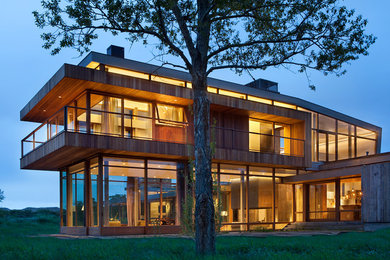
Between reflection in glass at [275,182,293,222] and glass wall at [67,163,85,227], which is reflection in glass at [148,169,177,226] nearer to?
glass wall at [67,163,85,227]

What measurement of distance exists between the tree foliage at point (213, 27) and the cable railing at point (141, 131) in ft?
18.4

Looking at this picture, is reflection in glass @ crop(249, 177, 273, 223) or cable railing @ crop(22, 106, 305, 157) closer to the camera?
cable railing @ crop(22, 106, 305, 157)

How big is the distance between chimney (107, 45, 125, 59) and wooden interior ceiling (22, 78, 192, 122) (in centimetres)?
245

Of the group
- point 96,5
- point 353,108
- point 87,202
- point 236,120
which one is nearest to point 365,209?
point 236,120

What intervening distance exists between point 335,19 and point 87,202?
11434mm

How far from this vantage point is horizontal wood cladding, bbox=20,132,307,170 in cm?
Result: 1504

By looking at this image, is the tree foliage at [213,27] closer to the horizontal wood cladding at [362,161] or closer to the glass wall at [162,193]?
the glass wall at [162,193]

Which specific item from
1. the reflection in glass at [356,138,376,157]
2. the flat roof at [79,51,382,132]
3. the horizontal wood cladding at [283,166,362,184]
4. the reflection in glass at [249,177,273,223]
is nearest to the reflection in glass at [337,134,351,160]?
the reflection in glass at [356,138,376,157]

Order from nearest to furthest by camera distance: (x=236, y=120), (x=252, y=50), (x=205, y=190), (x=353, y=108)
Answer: (x=205, y=190), (x=252, y=50), (x=236, y=120), (x=353, y=108)

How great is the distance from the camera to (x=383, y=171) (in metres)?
16.6

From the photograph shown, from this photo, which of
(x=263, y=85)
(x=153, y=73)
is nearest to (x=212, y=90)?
(x=153, y=73)

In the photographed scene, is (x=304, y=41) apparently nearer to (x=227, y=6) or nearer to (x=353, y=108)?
(x=227, y=6)

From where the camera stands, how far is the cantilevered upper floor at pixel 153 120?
619 inches

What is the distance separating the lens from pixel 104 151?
15.8m
